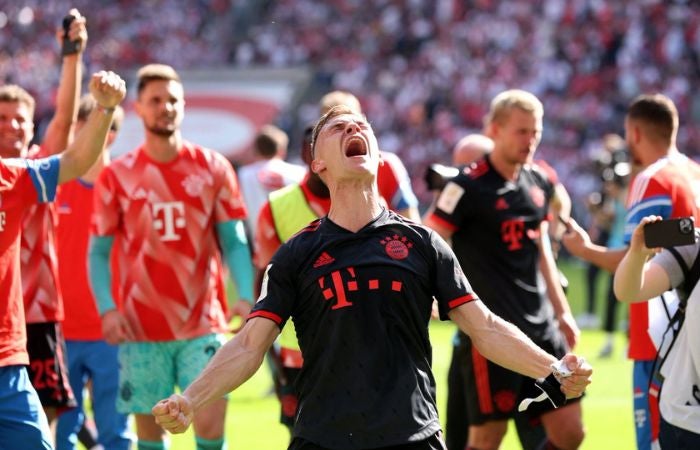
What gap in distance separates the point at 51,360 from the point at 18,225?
4.49ft

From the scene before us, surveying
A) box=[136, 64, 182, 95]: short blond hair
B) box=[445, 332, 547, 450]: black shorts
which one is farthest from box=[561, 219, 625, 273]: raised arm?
box=[136, 64, 182, 95]: short blond hair

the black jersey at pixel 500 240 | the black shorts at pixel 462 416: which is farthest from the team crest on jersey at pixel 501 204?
the black shorts at pixel 462 416

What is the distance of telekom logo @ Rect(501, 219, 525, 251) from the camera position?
7531 mm

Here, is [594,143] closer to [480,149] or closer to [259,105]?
[259,105]

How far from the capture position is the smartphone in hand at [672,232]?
506cm

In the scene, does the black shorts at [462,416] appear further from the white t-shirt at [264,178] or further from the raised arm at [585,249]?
the white t-shirt at [264,178]

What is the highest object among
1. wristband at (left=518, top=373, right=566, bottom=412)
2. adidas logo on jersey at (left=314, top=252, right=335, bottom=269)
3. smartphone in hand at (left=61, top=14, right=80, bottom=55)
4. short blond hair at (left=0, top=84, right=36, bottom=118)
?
smartphone in hand at (left=61, top=14, right=80, bottom=55)

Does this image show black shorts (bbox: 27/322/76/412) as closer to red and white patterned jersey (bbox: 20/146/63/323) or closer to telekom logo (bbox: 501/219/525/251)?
red and white patterned jersey (bbox: 20/146/63/323)

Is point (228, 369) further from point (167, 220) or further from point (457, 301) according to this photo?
point (167, 220)

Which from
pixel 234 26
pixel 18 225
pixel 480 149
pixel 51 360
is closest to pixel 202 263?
pixel 51 360

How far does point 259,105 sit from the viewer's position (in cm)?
3316

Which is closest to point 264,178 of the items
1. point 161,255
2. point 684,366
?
point 161,255

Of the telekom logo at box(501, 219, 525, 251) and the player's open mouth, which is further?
the telekom logo at box(501, 219, 525, 251)

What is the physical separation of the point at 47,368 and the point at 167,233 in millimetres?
1001
